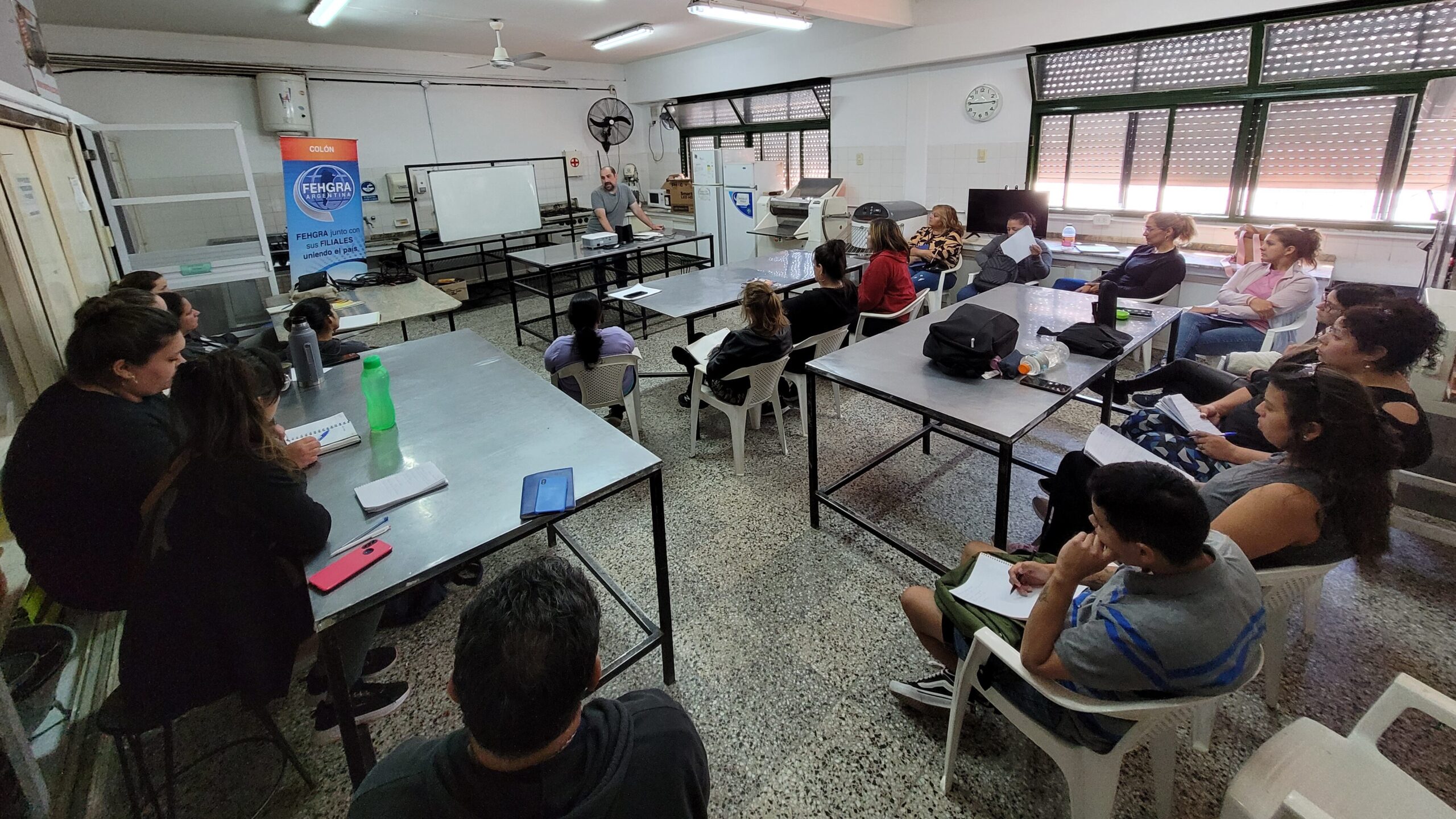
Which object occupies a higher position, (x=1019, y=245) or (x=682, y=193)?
(x=682, y=193)

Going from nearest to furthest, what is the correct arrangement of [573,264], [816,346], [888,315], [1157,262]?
[816,346] < [888,315] < [1157,262] < [573,264]

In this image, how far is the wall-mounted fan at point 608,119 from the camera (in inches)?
313

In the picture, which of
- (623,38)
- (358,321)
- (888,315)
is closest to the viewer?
(358,321)

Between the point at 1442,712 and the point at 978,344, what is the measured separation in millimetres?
1530

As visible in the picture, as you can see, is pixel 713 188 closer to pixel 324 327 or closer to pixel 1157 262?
pixel 1157 262

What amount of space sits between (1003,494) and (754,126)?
23.0 ft

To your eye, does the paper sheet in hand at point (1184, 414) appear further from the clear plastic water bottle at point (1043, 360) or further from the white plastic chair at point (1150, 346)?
the white plastic chair at point (1150, 346)

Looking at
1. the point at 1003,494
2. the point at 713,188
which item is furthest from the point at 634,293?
the point at 713,188

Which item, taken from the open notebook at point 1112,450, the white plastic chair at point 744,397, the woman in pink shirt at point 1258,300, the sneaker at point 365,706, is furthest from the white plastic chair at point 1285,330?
the sneaker at point 365,706

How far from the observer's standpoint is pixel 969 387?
2355 millimetres

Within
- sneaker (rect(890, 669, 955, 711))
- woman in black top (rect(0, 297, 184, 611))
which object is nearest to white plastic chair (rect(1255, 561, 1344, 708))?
sneaker (rect(890, 669, 955, 711))

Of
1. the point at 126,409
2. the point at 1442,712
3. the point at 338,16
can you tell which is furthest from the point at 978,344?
the point at 338,16

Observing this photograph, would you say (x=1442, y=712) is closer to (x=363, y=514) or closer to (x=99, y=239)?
(x=363, y=514)

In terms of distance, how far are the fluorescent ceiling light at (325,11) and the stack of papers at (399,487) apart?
15.1ft
